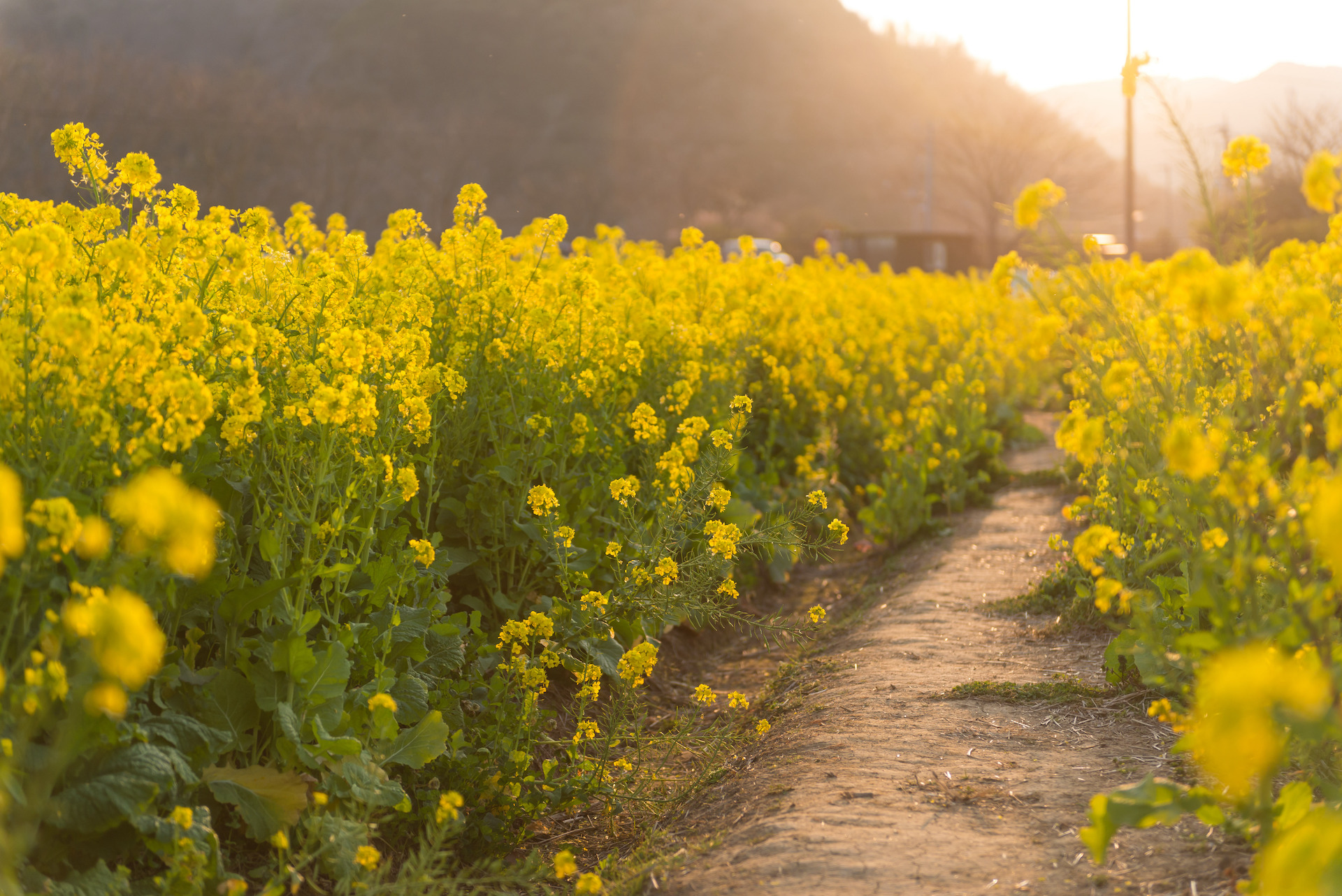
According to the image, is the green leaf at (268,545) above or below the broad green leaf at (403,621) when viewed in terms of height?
above

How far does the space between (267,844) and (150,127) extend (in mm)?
34078

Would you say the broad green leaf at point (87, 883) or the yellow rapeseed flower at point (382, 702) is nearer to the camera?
the broad green leaf at point (87, 883)

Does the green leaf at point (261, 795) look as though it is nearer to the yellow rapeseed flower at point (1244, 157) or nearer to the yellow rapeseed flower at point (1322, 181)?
the yellow rapeseed flower at point (1322, 181)

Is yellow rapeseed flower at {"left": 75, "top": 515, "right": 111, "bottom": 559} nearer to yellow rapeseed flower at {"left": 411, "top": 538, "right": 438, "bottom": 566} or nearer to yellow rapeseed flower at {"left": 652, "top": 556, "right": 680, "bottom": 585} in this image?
yellow rapeseed flower at {"left": 411, "top": 538, "right": 438, "bottom": 566}

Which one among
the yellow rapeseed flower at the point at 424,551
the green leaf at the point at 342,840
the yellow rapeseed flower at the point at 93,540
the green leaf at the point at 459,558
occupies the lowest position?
the green leaf at the point at 342,840

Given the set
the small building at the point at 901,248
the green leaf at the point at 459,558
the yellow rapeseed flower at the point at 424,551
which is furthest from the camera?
the small building at the point at 901,248

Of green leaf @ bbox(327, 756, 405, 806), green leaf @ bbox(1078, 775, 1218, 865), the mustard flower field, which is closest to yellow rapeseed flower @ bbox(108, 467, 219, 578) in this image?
the mustard flower field

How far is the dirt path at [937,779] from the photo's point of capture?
8.29ft

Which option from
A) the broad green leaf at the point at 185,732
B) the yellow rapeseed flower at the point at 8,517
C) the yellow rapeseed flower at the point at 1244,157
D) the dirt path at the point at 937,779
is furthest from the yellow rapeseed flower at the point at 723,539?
the yellow rapeseed flower at the point at 8,517

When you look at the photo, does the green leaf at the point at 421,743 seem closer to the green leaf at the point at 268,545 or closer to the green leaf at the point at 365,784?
the green leaf at the point at 365,784

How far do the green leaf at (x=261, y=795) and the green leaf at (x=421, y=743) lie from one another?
30 centimetres

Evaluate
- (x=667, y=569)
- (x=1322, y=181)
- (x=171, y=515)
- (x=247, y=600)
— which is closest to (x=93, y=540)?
(x=171, y=515)

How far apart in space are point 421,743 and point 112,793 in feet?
2.88

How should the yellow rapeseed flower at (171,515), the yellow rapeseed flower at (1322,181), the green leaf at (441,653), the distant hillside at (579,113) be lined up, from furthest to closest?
the distant hillside at (579,113), the green leaf at (441,653), the yellow rapeseed flower at (1322,181), the yellow rapeseed flower at (171,515)
